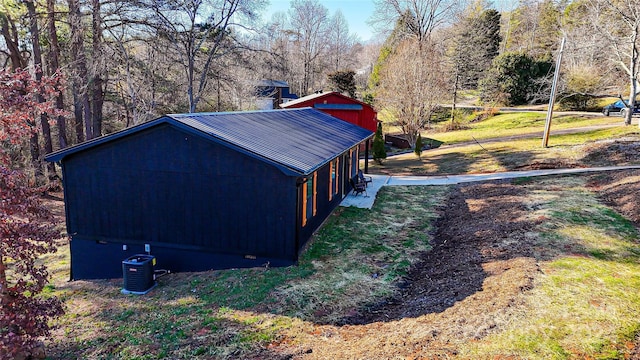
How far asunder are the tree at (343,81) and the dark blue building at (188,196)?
1377 inches

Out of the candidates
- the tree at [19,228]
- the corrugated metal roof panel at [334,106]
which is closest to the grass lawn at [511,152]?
the corrugated metal roof panel at [334,106]

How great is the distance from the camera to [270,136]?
446 inches

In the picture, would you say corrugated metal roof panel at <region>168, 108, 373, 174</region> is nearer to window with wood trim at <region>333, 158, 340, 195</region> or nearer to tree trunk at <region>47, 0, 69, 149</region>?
window with wood trim at <region>333, 158, 340, 195</region>

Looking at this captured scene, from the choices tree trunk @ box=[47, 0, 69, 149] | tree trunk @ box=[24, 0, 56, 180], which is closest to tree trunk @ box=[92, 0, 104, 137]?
tree trunk @ box=[47, 0, 69, 149]

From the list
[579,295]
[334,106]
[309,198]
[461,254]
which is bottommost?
[461,254]

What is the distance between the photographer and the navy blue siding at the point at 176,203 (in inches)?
367

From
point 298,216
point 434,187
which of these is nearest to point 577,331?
point 298,216

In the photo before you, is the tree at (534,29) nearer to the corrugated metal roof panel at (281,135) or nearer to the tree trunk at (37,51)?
the corrugated metal roof panel at (281,135)

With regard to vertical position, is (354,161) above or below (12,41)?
below

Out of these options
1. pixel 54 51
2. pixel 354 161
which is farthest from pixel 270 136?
pixel 54 51

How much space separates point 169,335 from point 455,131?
3403cm

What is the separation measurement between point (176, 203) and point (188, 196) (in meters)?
0.39

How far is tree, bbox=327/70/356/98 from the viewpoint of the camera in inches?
1753

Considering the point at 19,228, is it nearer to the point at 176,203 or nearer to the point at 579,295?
the point at 176,203
